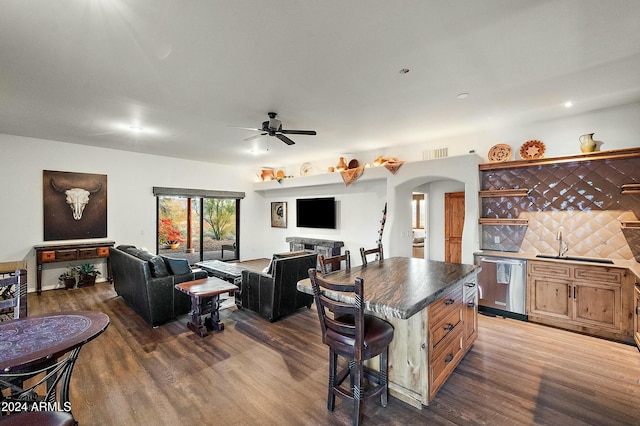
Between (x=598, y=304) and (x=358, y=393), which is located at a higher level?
(x=598, y=304)

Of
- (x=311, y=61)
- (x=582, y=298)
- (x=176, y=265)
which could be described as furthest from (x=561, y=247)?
(x=176, y=265)

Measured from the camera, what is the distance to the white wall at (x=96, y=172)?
536 cm

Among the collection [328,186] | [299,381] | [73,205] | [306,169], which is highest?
[306,169]

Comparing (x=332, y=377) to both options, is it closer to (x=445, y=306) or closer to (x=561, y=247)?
(x=445, y=306)

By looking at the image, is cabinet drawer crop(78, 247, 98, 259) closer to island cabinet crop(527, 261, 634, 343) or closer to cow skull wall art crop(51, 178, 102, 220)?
cow skull wall art crop(51, 178, 102, 220)

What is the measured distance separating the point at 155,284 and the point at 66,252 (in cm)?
324

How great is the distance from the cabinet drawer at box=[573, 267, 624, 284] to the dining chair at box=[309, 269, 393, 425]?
10.1ft

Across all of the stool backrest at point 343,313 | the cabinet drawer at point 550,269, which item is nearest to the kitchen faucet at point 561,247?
the cabinet drawer at point 550,269

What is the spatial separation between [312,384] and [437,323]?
1.24 meters

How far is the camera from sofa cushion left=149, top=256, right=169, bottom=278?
12.7 feet

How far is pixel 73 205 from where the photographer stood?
5.93m

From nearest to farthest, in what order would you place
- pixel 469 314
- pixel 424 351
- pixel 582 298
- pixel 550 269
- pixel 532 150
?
1. pixel 424 351
2. pixel 469 314
3. pixel 582 298
4. pixel 550 269
5. pixel 532 150

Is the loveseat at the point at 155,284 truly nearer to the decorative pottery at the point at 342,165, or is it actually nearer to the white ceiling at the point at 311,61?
the white ceiling at the point at 311,61

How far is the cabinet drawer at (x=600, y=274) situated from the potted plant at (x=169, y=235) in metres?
8.26
